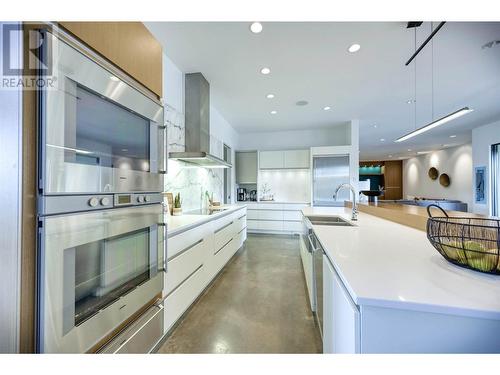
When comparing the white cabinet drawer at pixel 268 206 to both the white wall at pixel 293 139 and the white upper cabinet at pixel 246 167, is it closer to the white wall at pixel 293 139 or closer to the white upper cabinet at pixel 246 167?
the white upper cabinet at pixel 246 167

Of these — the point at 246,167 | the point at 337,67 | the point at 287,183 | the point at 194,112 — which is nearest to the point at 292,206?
the point at 287,183

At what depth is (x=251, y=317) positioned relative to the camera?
77.7 inches

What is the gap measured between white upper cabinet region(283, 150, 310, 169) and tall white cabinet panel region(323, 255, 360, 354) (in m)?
4.41

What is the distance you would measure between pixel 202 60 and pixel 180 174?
4.90ft

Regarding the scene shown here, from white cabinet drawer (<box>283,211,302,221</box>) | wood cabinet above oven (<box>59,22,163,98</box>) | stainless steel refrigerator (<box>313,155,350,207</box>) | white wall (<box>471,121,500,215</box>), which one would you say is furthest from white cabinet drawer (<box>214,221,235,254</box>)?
white wall (<box>471,121,500,215</box>)

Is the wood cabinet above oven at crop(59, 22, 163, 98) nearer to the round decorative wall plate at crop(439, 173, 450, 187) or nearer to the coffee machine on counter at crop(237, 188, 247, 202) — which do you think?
the coffee machine on counter at crop(237, 188, 247, 202)

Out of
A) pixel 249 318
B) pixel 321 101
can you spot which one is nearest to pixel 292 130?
pixel 321 101

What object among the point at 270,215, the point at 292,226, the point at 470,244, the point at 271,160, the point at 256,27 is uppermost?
the point at 256,27

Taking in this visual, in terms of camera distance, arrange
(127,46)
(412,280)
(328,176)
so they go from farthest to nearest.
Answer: (328,176), (127,46), (412,280)

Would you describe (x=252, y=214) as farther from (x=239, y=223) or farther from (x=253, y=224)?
(x=239, y=223)

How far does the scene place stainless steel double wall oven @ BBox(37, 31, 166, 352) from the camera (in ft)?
2.42

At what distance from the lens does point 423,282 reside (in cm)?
75

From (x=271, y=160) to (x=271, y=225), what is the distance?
1771 mm

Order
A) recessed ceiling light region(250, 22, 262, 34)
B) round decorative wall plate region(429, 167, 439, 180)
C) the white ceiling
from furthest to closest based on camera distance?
1. round decorative wall plate region(429, 167, 439, 180)
2. the white ceiling
3. recessed ceiling light region(250, 22, 262, 34)
